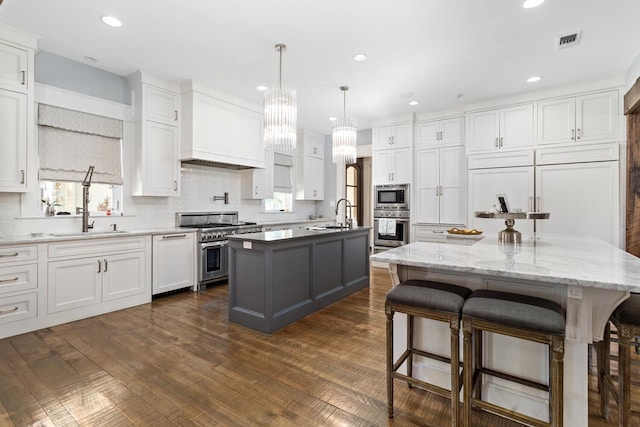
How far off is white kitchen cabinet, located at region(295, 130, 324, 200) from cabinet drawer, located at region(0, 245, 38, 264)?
Result: 458 cm

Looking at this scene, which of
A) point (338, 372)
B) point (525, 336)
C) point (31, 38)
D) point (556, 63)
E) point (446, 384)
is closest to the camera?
point (525, 336)

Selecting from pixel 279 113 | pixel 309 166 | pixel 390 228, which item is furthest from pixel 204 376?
pixel 309 166

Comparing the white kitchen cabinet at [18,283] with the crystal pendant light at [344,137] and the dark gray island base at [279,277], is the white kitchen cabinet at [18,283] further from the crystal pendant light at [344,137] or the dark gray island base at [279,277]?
the crystal pendant light at [344,137]

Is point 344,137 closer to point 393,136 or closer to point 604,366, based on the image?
point 393,136

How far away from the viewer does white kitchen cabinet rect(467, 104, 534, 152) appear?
458cm

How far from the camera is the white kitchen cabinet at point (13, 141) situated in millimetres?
3016

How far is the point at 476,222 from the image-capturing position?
4879 millimetres

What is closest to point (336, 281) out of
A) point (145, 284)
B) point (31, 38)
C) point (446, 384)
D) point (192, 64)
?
point (446, 384)

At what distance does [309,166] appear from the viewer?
22.8ft

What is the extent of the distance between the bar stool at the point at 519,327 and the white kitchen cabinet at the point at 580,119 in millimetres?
3816

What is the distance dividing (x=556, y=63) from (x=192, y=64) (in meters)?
4.27

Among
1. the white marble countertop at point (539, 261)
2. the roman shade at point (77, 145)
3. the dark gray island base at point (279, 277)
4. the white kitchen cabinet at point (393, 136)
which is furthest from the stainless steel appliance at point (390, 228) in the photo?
the roman shade at point (77, 145)

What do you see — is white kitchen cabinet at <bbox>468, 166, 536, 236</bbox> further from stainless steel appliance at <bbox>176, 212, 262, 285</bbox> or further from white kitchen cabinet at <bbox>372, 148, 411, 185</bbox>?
stainless steel appliance at <bbox>176, 212, 262, 285</bbox>

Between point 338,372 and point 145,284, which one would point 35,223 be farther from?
point 338,372
